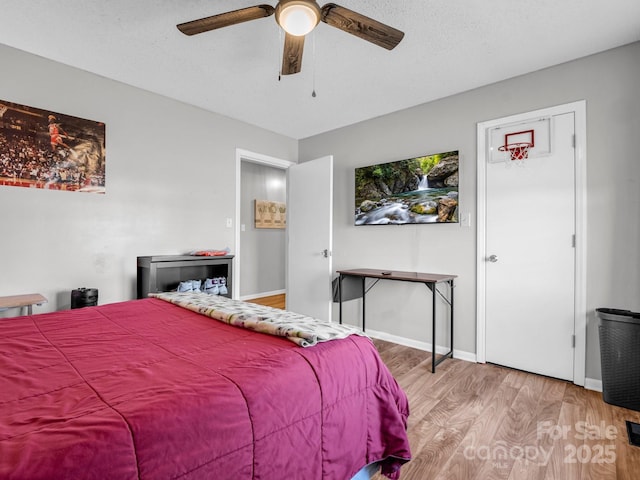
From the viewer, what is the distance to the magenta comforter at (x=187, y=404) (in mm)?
715

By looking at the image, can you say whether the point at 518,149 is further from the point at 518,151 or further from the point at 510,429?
the point at 510,429

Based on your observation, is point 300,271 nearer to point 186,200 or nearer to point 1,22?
point 186,200

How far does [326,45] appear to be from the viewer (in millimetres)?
2426

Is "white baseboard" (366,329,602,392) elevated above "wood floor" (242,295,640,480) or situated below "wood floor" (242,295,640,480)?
above

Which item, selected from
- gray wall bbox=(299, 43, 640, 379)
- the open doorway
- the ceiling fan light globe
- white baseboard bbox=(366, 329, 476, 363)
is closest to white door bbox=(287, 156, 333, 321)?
gray wall bbox=(299, 43, 640, 379)

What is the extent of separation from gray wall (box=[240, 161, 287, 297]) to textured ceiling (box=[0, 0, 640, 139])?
235 cm

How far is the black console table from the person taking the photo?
2.95 metres

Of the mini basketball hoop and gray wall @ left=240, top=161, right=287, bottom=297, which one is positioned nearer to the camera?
the mini basketball hoop

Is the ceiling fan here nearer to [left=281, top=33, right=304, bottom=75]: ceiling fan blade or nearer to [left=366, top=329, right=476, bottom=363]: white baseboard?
[left=281, top=33, right=304, bottom=75]: ceiling fan blade

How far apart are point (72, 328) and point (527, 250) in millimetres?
3187

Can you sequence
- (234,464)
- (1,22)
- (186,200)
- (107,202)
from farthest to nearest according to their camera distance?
(186,200) → (107,202) → (1,22) → (234,464)

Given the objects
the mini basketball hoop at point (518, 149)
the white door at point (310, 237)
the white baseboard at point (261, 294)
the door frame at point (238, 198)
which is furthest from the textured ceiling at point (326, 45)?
the white baseboard at point (261, 294)

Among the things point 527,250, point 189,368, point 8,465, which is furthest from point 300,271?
point 8,465

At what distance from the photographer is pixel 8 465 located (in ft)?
1.97
